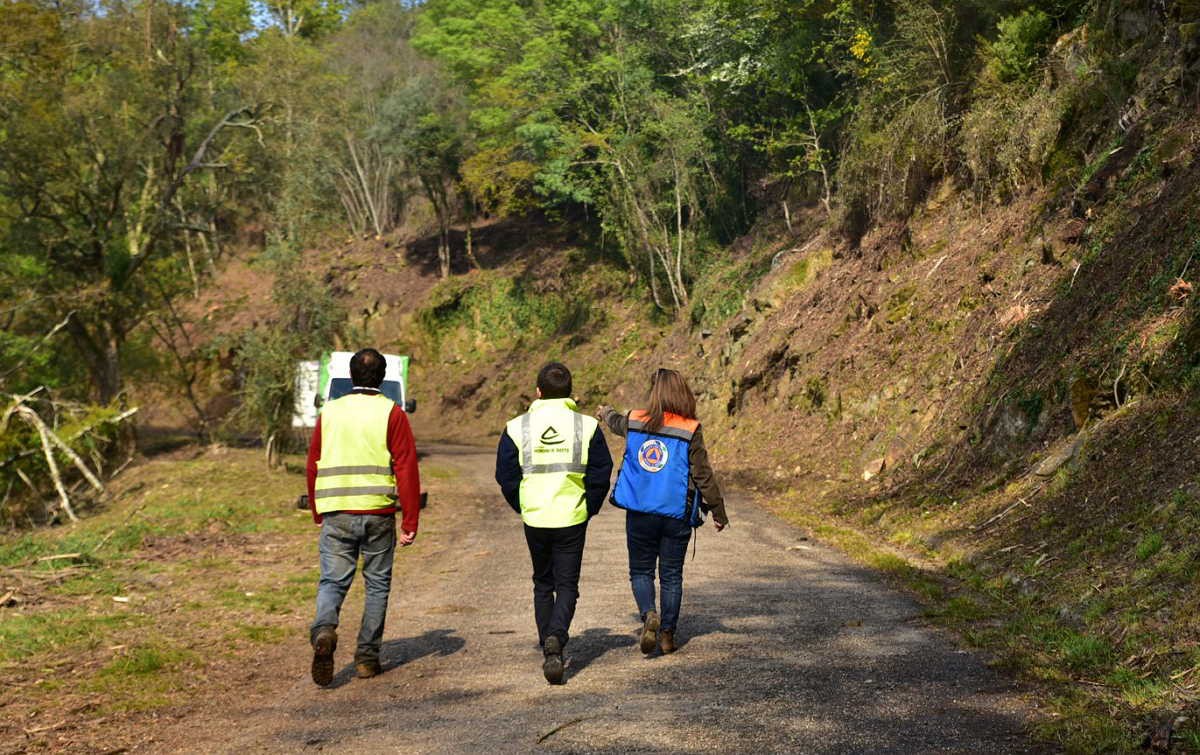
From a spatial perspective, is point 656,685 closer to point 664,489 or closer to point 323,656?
point 664,489

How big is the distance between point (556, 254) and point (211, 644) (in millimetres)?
42458

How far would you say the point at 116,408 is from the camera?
27484 mm

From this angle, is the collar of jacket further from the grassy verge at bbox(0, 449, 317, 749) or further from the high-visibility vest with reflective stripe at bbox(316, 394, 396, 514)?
the grassy verge at bbox(0, 449, 317, 749)

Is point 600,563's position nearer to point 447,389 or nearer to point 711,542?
point 711,542

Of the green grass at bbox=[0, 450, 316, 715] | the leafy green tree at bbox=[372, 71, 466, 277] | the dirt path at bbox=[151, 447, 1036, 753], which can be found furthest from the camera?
the leafy green tree at bbox=[372, 71, 466, 277]

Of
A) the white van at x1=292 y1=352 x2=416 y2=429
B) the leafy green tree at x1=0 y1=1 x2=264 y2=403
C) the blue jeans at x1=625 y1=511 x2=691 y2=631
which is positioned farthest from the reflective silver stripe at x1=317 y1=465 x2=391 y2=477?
the leafy green tree at x1=0 y1=1 x2=264 y2=403

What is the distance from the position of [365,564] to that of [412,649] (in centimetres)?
116

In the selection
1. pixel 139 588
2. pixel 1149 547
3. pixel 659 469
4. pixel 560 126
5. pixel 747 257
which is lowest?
pixel 139 588

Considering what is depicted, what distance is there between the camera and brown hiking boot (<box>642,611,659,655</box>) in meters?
7.42

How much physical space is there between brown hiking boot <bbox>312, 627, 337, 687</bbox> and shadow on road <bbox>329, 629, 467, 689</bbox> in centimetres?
26

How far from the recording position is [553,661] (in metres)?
6.81

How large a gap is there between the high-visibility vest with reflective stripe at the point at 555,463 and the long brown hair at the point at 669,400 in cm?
60

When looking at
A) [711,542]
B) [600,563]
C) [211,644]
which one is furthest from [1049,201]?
[211,644]

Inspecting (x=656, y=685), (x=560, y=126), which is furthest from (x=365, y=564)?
(x=560, y=126)
